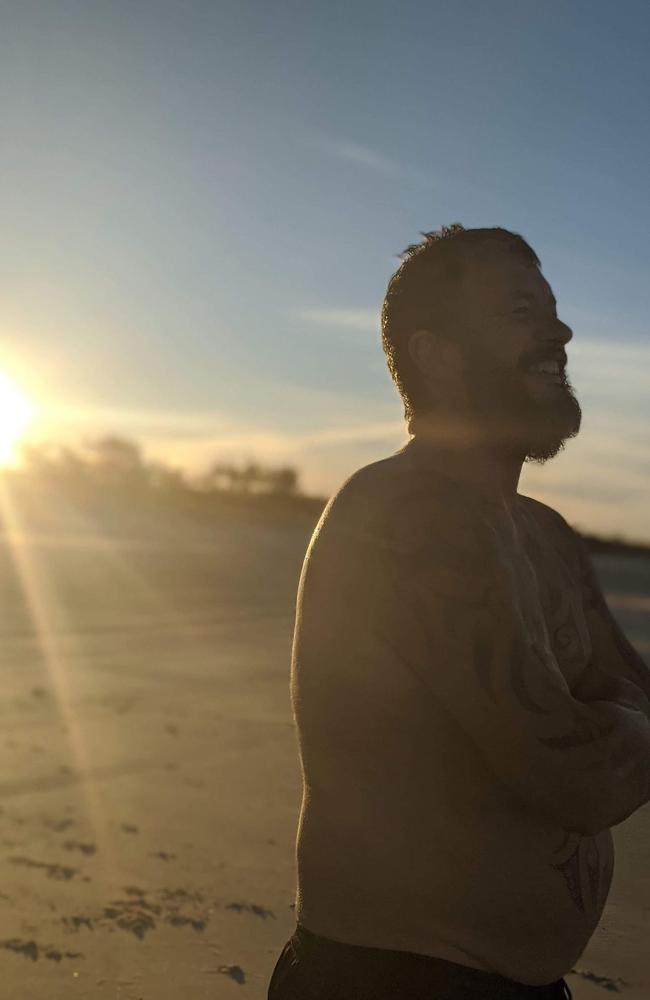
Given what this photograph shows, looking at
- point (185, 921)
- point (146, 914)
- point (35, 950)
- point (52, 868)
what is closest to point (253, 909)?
point (185, 921)

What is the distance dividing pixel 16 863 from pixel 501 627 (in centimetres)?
413

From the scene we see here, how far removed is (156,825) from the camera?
5.83 meters

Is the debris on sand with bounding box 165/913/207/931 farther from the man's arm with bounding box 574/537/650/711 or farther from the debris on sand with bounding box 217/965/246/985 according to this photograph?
the man's arm with bounding box 574/537/650/711

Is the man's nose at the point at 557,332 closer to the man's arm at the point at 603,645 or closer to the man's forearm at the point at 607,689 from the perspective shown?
the man's arm at the point at 603,645

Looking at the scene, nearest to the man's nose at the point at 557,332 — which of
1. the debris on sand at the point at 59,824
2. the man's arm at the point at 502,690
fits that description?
the man's arm at the point at 502,690

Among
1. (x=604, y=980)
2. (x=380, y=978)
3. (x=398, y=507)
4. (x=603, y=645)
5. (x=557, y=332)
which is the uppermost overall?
(x=557, y=332)

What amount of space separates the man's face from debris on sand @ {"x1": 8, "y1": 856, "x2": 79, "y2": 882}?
12.6ft

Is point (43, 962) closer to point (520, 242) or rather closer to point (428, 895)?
point (428, 895)

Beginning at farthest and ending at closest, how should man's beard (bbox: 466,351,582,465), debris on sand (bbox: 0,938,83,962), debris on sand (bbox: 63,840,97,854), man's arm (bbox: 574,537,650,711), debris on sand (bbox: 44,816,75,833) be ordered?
debris on sand (bbox: 44,816,75,833)
debris on sand (bbox: 63,840,97,854)
debris on sand (bbox: 0,938,83,962)
man's arm (bbox: 574,537,650,711)
man's beard (bbox: 466,351,582,465)

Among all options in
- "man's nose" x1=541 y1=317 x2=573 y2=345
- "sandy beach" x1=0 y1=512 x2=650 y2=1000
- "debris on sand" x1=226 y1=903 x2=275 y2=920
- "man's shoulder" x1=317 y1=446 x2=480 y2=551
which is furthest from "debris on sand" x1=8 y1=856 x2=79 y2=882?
"man's nose" x1=541 y1=317 x2=573 y2=345

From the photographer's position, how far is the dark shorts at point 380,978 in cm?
188

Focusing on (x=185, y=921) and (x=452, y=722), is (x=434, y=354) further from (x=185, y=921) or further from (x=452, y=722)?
(x=185, y=921)

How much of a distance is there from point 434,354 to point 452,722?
2.33 feet

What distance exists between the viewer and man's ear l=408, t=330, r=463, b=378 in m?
2.09
